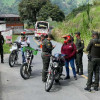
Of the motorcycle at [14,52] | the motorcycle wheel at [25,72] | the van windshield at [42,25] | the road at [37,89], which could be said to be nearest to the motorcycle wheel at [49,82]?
the road at [37,89]

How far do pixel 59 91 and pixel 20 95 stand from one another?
1336 millimetres

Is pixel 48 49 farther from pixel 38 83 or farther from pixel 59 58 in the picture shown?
pixel 38 83

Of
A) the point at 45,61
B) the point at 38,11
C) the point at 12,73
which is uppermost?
the point at 38,11

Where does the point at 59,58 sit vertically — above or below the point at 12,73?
above

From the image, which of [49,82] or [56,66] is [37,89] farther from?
[56,66]

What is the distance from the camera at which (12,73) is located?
1116 centimetres

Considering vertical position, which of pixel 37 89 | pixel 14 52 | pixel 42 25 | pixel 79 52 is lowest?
pixel 37 89

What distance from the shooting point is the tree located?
72.0 m

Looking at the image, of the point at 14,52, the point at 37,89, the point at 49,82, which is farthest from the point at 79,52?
the point at 14,52

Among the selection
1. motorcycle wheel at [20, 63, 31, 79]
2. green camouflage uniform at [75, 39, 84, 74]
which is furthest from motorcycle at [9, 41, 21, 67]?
green camouflage uniform at [75, 39, 84, 74]

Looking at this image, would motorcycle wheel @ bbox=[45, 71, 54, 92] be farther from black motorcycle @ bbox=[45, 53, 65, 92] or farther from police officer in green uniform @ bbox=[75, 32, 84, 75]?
police officer in green uniform @ bbox=[75, 32, 84, 75]

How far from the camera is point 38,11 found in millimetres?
75000

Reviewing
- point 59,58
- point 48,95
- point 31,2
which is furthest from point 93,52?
point 31,2

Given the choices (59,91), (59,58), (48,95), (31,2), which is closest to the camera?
(48,95)
